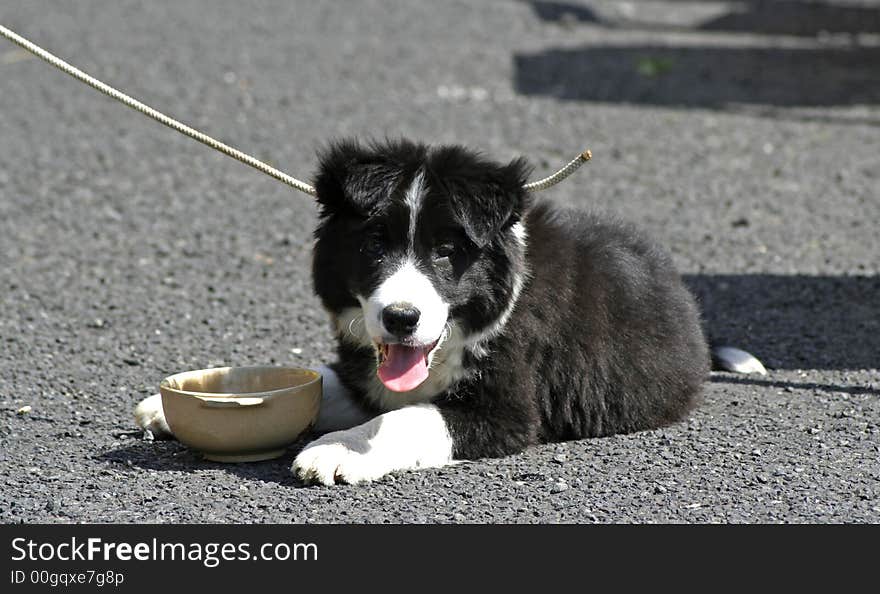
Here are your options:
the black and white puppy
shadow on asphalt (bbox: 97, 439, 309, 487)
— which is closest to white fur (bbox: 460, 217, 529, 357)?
the black and white puppy

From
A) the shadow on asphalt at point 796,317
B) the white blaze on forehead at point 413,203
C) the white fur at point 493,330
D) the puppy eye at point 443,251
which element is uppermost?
the white blaze on forehead at point 413,203

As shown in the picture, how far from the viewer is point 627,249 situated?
18.9ft

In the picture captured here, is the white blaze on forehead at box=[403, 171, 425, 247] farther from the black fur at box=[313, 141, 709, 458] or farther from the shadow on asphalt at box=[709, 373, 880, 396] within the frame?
the shadow on asphalt at box=[709, 373, 880, 396]

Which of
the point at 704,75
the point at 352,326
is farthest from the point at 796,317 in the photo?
the point at 704,75

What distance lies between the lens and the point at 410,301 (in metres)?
4.63

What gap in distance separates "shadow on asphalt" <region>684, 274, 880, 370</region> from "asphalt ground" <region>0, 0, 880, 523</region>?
25 millimetres

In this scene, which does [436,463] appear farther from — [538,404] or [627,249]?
[627,249]

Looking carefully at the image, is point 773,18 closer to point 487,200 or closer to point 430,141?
point 430,141

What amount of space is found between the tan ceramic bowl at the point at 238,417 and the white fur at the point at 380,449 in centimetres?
19

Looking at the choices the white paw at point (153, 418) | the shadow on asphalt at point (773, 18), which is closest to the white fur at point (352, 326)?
the white paw at point (153, 418)

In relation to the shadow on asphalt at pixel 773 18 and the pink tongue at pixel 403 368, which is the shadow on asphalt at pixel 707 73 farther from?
the pink tongue at pixel 403 368

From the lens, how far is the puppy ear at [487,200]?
15.9 feet

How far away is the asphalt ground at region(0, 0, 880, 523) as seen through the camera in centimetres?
482

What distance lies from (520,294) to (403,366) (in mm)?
632
